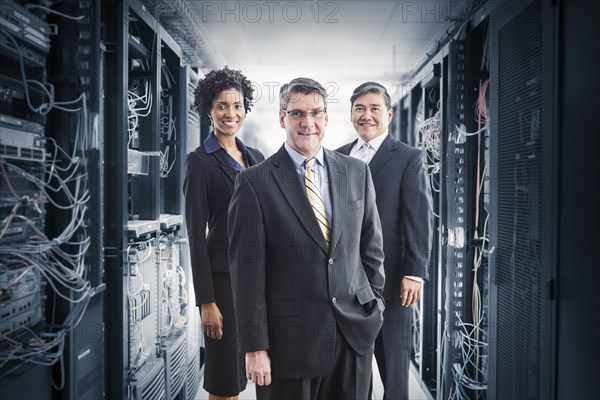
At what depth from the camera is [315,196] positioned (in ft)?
4.86

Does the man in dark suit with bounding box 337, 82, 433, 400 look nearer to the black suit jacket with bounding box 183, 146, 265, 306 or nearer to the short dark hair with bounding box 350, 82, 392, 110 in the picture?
the short dark hair with bounding box 350, 82, 392, 110

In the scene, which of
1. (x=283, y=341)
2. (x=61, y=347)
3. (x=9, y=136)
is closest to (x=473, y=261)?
(x=283, y=341)

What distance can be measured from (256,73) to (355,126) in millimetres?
543

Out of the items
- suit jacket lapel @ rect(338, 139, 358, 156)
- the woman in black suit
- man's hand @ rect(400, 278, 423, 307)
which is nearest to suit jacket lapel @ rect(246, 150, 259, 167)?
the woman in black suit

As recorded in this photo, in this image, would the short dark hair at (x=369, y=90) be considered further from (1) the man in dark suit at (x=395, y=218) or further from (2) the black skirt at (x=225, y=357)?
(2) the black skirt at (x=225, y=357)

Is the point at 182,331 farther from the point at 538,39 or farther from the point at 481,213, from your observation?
the point at 538,39

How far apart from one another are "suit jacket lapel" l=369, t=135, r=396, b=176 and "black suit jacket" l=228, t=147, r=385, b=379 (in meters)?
0.61

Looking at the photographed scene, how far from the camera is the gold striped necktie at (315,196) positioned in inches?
57.0

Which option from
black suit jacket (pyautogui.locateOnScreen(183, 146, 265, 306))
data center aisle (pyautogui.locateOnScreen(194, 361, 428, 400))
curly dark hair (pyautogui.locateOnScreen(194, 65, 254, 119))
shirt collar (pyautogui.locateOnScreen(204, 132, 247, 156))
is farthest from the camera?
data center aisle (pyautogui.locateOnScreen(194, 361, 428, 400))

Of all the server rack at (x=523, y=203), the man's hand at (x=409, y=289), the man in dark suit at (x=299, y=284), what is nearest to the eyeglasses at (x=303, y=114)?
the man in dark suit at (x=299, y=284)

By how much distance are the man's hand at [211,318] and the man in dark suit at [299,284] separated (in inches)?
22.2

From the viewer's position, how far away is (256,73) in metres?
2.19

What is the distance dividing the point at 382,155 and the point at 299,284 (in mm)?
817

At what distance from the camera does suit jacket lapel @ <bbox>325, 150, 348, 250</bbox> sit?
1422 millimetres
